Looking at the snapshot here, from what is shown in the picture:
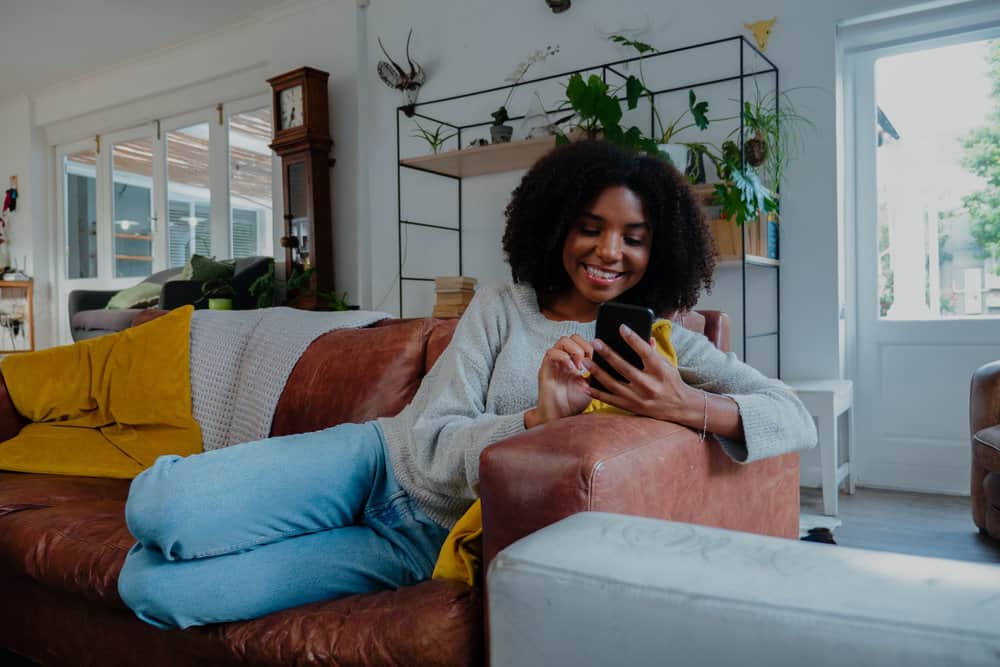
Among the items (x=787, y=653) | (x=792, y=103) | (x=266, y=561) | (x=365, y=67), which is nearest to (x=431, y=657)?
(x=266, y=561)


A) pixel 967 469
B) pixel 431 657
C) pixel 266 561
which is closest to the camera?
pixel 431 657

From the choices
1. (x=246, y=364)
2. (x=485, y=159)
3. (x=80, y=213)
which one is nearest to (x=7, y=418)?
(x=246, y=364)

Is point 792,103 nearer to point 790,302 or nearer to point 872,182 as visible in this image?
point 872,182

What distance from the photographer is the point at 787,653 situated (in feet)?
1.51

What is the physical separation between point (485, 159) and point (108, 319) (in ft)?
8.83

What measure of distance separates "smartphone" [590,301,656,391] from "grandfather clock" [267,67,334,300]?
3.55 metres

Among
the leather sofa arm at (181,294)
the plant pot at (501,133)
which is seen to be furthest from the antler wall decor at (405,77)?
the leather sofa arm at (181,294)

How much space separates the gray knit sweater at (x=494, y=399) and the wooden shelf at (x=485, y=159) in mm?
2028

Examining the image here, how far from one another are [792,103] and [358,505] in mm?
2563

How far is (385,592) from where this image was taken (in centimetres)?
104

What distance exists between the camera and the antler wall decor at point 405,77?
4.04 metres

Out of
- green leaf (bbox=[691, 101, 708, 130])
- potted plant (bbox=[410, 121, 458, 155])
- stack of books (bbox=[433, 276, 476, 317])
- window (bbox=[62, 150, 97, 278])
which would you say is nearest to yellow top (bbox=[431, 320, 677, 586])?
green leaf (bbox=[691, 101, 708, 130])

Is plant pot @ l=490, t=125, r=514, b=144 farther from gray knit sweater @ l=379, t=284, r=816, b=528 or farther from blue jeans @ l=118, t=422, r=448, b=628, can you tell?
blue jeans @ l=118, t=422, r=448, b=628

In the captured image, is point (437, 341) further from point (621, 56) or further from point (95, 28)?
point (95, 28)
